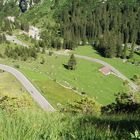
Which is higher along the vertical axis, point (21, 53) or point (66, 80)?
point (21, 53)

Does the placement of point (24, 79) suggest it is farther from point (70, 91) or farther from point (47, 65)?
point (47, 65)

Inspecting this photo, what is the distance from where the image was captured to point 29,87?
144375 mm

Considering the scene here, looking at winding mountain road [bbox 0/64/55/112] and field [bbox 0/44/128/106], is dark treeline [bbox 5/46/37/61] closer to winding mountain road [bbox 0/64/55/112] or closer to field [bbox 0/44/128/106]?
→ field [bbox 0/44/128/106]

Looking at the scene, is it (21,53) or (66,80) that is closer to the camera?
(66,80)

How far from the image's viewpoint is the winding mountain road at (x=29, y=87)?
4924 inches

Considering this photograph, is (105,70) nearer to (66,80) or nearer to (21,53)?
(66,80)

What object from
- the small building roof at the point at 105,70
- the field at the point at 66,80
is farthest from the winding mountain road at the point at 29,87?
the small building roof at the point at 105,70

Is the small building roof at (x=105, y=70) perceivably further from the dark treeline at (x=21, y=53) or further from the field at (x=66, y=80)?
the dark treeline at (x=21, y=53)

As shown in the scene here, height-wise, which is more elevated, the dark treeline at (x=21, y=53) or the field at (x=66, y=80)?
the dark treeline at (x=21, y=53)

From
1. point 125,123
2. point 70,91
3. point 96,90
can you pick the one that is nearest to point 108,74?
point 96,90

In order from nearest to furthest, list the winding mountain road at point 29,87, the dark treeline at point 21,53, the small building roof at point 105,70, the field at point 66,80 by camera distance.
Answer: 1. the winding mountain road at point 29,87
2. the field at point 66,80
3. the small building roof at point 105,70
4. the dark treeline at point 21,53

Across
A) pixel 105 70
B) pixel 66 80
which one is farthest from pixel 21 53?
pixel 105 70

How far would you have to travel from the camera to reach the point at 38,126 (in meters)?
6.82

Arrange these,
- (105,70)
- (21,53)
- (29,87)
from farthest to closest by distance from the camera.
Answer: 1. (21,53)
2. (105,70)
3. (29,87)
